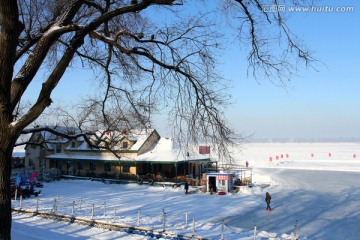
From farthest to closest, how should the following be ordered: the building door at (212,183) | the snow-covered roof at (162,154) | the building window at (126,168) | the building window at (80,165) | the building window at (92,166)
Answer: the building window at (80,165) < the building window at (92,166) < the building window at (126,168) < the snow-covered roof at (162,154) < the building door at (212,183)

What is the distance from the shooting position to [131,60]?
926cm

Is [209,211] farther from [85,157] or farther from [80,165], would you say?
[80,165]

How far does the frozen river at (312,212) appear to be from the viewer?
18.9m

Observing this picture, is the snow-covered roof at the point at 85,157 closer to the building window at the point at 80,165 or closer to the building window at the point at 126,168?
the building window at the point at 80,165

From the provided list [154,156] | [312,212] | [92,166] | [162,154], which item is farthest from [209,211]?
[92,166]

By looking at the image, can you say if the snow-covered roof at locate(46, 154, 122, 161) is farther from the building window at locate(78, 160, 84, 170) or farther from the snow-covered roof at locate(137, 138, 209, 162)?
the snow-covered roof at locate(137, 138, 209, 162)

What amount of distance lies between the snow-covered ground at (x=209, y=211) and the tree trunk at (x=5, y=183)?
10139 millimetres

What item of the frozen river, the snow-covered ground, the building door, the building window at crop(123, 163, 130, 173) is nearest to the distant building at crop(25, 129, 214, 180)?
the building window at crop(123, 163, 130, 173)

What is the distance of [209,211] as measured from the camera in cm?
2402

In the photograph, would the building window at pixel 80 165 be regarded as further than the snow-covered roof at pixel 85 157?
Yes

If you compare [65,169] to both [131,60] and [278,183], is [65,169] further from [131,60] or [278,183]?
[131,60]

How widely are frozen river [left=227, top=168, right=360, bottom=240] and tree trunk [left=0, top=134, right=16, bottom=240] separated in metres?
15.2

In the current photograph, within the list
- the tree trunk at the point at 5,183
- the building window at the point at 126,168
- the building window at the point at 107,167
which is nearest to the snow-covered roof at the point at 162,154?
the building window at the point at 126,168

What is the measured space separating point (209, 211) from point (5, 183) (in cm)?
1960
